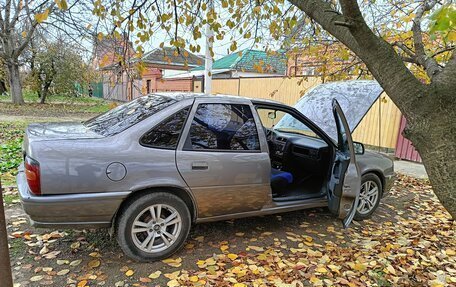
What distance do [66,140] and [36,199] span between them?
0.54 meters

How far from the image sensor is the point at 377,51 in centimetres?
214

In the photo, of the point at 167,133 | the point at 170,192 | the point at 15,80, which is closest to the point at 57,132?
the point at 167,133

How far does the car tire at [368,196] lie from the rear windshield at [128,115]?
283 cm

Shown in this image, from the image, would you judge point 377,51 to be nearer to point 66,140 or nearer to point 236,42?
point 66,140

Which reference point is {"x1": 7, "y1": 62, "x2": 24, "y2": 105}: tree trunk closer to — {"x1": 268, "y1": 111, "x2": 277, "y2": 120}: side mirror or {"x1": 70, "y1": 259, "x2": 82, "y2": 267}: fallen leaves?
{"x1": 268, "y1": 111, "x2": 277, "y2": 120}: side mirror

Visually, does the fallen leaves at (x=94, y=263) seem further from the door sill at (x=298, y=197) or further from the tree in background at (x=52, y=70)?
the tree in background at (x=52, y=70)

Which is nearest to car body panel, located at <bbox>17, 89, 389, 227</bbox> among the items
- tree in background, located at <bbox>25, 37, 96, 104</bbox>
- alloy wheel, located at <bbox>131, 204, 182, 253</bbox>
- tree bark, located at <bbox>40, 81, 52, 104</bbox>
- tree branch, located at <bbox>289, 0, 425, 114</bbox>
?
alloy wheel, located at <bbox>131, 204, 182, 253</bbox>

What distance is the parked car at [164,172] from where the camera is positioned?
111 inches

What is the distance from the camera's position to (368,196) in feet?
15.1

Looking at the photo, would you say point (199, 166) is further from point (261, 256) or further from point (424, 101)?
point (424, 101)

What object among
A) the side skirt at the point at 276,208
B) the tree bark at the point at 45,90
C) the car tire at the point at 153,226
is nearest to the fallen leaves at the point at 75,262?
the car tire at the point at 153,226

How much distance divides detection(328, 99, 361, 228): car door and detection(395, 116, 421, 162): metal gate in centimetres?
589

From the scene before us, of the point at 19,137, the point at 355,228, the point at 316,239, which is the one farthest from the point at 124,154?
the point at 19,137

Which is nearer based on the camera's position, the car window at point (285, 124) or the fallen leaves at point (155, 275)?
the fallen leaves at point (155, 275)
